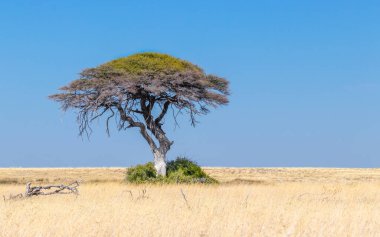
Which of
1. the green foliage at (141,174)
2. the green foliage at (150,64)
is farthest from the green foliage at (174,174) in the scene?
the green foliage at (150,64)

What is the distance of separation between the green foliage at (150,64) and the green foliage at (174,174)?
5.05m

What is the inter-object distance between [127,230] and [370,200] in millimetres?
11617

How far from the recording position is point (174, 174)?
3183 cm

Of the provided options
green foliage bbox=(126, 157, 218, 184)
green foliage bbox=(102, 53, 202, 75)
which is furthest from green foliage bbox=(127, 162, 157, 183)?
green foliage bbox=(102, 53, 202, 75)

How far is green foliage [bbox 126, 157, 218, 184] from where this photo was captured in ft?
103

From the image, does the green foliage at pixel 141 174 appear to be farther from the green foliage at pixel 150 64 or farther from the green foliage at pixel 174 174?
the green foliage at pixel 150 64

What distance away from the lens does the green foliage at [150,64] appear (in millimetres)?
33188

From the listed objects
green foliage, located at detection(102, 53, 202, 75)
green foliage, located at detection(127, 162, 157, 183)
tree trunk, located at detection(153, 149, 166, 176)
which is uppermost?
green foliage, located at detection(102, 53, 202, 75)

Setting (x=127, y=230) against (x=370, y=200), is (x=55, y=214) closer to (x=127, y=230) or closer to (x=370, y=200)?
(x=127, y=230)

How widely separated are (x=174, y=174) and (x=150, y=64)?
20.3 ft

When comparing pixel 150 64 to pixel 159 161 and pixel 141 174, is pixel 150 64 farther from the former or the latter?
pixel 141 174

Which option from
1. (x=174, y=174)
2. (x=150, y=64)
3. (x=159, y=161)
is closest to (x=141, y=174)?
(x=159, y=161)

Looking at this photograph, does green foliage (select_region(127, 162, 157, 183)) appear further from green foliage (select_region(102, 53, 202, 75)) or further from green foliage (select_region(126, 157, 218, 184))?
green foliage (select_region(102, 53, 202, 75))

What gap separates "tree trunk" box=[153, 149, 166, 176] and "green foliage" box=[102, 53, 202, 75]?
436cm
